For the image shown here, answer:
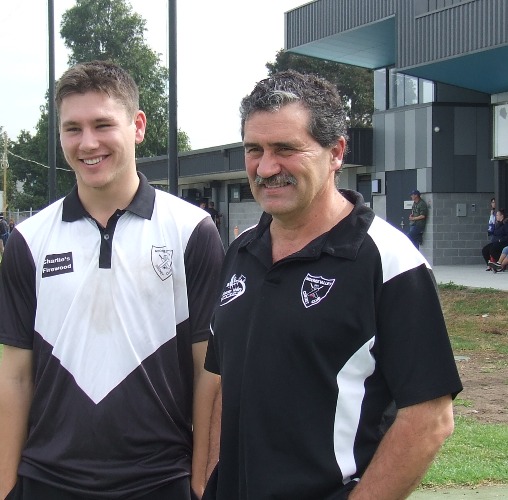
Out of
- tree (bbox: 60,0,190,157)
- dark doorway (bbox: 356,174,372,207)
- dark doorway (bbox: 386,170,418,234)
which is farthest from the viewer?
tree (bbox: 60,0,190,157)

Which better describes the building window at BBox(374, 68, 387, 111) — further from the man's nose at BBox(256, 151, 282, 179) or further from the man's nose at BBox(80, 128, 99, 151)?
the man's nose at BBox(256, 151, 282, 179)

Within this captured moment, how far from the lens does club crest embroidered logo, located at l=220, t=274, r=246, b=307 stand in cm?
263

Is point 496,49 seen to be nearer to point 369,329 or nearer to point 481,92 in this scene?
point 481,92

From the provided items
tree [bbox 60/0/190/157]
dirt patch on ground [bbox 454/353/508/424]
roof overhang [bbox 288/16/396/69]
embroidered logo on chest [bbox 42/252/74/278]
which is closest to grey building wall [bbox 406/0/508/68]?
roof overhang [bbox 288/16/396/69]

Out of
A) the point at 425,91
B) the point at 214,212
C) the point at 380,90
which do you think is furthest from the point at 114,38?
the point at 425,91

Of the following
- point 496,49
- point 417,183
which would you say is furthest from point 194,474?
point 417,183

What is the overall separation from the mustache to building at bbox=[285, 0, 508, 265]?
62.0ft

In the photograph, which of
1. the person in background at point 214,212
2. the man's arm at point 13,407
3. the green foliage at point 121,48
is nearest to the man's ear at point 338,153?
the man's arm at point 13,407

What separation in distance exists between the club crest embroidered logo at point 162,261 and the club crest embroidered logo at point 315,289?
0.76 meters

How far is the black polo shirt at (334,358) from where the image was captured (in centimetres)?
229

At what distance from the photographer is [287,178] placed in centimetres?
252

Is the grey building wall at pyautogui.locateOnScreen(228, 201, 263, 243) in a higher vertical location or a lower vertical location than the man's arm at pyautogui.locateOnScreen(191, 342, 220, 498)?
higher

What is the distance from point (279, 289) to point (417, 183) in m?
24.1

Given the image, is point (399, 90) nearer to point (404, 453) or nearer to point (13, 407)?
point (13, 407)
